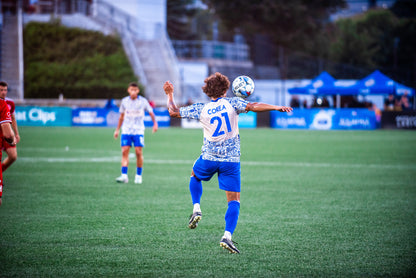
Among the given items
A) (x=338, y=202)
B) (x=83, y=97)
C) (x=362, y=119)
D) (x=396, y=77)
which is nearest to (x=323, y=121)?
(x=362, y=119)

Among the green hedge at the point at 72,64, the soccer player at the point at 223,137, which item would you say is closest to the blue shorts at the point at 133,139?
the soccer player at the point at 223,137

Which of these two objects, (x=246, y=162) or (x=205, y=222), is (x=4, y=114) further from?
(x=246, y=162)

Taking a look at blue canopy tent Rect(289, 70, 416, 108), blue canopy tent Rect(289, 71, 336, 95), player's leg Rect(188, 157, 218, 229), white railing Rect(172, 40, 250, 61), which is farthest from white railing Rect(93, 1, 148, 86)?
player's leg Rect(188, 157, 218, 229)

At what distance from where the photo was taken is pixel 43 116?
36.0m

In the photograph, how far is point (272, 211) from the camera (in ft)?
29.9

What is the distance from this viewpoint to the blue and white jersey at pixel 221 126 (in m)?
6.54

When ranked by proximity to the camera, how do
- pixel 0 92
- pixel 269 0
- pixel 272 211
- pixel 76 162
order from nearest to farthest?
pixel 272 211
pixel 0 92
pixel 76 162
pixel 269 0

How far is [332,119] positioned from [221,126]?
100ft

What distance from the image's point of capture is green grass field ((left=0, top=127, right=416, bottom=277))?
5840mm

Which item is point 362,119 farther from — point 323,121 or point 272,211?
point 272,211

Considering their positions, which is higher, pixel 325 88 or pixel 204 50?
pixel 204 50

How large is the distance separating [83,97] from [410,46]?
143ft

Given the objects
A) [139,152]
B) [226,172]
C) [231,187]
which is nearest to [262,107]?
[226,172]

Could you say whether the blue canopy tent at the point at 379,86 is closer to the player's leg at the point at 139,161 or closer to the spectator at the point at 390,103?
the spectator at the point at 390,103
